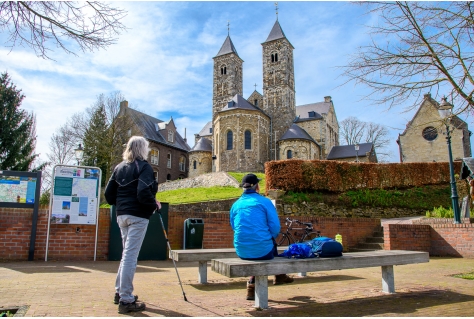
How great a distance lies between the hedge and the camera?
17.6 metres

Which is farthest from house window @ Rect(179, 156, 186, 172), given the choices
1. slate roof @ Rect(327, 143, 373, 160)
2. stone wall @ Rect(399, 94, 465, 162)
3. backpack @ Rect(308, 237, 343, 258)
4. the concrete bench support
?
backpack @ Rect(308, 237, 343, 258)

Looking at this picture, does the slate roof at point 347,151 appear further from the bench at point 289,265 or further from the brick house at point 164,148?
the bench at point 289,265

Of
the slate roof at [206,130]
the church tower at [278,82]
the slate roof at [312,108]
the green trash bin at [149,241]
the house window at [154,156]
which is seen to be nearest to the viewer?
the green trash bin at [149,241]

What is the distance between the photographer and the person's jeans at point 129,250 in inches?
153

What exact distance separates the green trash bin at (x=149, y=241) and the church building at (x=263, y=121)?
3128cm

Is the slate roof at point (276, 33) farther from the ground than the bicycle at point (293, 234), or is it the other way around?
the slate roof at point (276, 33)

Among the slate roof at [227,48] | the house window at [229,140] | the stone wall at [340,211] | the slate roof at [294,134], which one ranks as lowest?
the stone wall at [340,211]

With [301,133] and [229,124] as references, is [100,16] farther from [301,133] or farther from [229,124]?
[301,133]

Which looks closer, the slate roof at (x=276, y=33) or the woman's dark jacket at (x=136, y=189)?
the woman's dark jacket at (x=136, y=189)

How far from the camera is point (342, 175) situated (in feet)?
60.2

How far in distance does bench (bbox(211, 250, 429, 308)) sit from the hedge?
12.4 m

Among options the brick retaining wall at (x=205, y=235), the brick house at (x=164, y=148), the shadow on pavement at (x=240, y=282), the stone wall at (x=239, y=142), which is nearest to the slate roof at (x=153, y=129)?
the brick house at (x=164, y=148)

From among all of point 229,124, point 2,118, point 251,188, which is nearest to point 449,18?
point 251,188

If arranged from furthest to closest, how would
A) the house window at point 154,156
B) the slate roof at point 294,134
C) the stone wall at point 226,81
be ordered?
the stone wall at point 226,81, the house window at point 154,156, the slate roof at point 294,134
